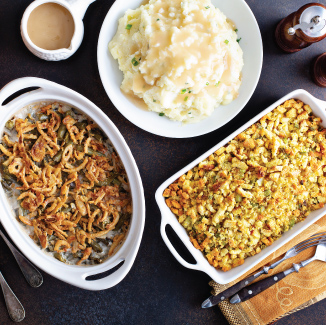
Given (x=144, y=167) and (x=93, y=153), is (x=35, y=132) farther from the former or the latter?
(x=144, y=167)

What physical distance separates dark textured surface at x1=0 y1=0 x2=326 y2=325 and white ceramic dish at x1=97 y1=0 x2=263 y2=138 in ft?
0.77

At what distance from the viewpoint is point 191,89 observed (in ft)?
9.14

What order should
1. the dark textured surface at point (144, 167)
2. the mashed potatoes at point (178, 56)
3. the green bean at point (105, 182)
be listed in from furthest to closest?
1. the dark textured surface at point (144, 167)
2. the green bean at point (105, 182)
3. the mashed potatoes at point (178, 56)

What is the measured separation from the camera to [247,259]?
9.82 feet

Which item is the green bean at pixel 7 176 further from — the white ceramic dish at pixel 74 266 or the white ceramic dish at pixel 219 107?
the white ceramic dish at pixel 219 107

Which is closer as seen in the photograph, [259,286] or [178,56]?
[178,56]

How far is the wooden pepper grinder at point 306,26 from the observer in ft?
9.45

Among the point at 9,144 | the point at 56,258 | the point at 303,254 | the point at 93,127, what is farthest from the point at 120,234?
the point at 303,254

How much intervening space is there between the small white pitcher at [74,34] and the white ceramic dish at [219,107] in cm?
22

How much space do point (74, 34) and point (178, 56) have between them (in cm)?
88

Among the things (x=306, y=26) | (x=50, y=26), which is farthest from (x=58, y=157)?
(x=306, y=26)

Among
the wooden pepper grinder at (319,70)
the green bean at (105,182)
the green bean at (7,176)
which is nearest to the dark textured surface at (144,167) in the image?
the wooden pepper grinder at (319,70)

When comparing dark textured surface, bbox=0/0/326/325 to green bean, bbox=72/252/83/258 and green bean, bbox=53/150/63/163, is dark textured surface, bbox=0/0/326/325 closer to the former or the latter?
green bean, bbox=72/252/83/258

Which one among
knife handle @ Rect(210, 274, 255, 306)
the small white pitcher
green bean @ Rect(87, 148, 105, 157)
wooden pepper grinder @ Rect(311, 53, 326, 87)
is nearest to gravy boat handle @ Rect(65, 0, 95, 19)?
the small white pitcher
